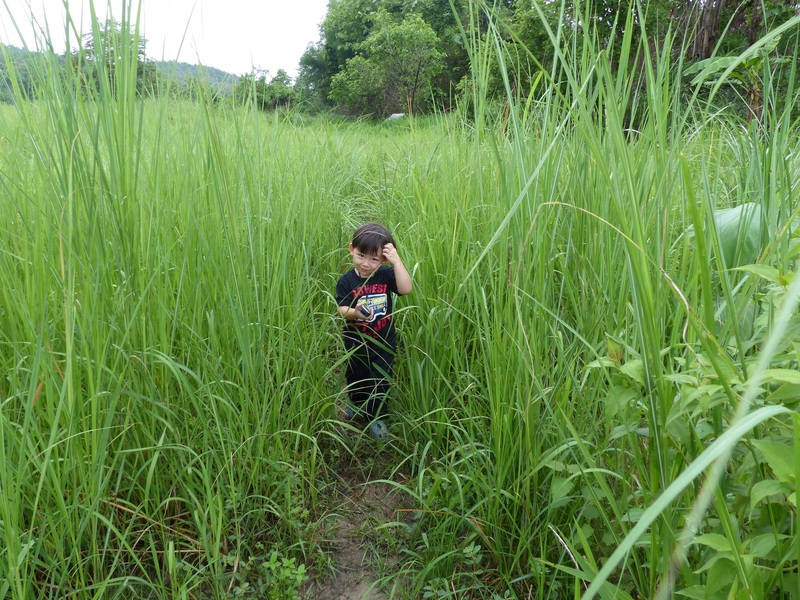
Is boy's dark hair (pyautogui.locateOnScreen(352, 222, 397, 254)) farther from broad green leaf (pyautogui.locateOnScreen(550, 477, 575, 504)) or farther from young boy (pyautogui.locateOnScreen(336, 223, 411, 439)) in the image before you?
broad green leaf (pyautogui.locateOnScreen(550, 477, 575, 504))

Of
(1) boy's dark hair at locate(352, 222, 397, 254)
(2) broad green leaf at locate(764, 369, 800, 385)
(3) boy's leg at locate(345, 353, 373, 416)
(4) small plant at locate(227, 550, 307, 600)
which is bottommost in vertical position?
(4) small plant at locate(227, 550, 307, 600)

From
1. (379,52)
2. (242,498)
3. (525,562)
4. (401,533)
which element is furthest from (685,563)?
(379,52)

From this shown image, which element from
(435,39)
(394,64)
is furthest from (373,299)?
(435,39)

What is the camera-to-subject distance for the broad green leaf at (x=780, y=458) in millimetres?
620

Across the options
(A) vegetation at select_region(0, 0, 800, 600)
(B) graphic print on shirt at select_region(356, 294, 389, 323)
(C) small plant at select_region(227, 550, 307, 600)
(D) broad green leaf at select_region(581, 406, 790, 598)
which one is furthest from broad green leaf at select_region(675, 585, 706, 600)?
(B) graphic print on shirt at select_region(356, 294, 389, 323)

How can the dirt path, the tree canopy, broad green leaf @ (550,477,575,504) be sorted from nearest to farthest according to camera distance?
broad green leaf @ (550,477,575,504), the dirt path, the tree canopy

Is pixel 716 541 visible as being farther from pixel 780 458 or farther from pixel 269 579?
pixel 269 579

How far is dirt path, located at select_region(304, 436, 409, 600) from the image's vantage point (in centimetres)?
133

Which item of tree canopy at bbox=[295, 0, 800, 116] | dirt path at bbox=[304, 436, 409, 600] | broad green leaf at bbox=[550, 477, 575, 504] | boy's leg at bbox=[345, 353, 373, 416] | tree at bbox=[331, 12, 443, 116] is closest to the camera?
broad green leaf at bbox=[550, 477, 575, 504]

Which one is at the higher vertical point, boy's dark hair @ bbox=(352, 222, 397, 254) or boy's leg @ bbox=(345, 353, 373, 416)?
boy's dark hair @ bbox=(352, 222, 397, 254)

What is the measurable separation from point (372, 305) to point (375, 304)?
1 cm

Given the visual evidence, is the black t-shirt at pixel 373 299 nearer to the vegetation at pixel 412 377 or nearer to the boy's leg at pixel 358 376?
the boy's leg at pixel 358 376

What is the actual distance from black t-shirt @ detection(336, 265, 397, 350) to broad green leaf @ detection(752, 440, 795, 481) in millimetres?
1285

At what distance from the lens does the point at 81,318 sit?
3.58 ft
